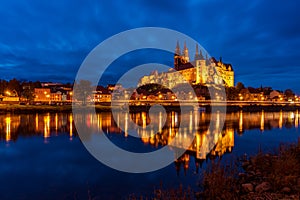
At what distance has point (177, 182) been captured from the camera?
484 inches

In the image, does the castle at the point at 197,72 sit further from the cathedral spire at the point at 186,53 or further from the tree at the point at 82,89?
the tree at the point at 82,89

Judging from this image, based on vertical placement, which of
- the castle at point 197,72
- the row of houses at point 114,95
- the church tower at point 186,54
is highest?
the church tower at point 186,54

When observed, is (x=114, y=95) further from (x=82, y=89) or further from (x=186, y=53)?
(x=186, y=53)

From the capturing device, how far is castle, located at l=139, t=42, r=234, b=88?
144000 mm

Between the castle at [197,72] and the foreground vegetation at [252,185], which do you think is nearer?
the foreground vegetation at [252,185]

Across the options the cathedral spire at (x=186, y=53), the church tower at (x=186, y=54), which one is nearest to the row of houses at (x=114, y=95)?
the church tower at (x=186, y=54)

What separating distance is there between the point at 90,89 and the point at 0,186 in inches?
3281

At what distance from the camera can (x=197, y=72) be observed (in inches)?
5669

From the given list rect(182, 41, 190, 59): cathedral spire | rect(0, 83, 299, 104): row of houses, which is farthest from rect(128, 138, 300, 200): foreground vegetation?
rect(182, 41, 190, 59): cathedral spire

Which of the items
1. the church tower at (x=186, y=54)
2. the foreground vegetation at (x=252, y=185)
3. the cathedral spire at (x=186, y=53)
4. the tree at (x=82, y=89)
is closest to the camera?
the foreground vegetation at (x=252, y=185)

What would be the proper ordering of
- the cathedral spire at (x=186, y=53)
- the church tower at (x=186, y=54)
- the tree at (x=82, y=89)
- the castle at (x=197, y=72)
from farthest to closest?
the cathedral spire at (x=186, y=53), the church tower at (x=186, y=54), the castle at (x=197, y=72), the tree at (x=82, y=89)

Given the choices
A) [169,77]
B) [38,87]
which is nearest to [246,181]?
[38,87]

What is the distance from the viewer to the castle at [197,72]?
144000 millimetres

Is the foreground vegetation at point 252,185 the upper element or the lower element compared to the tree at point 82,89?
lower
